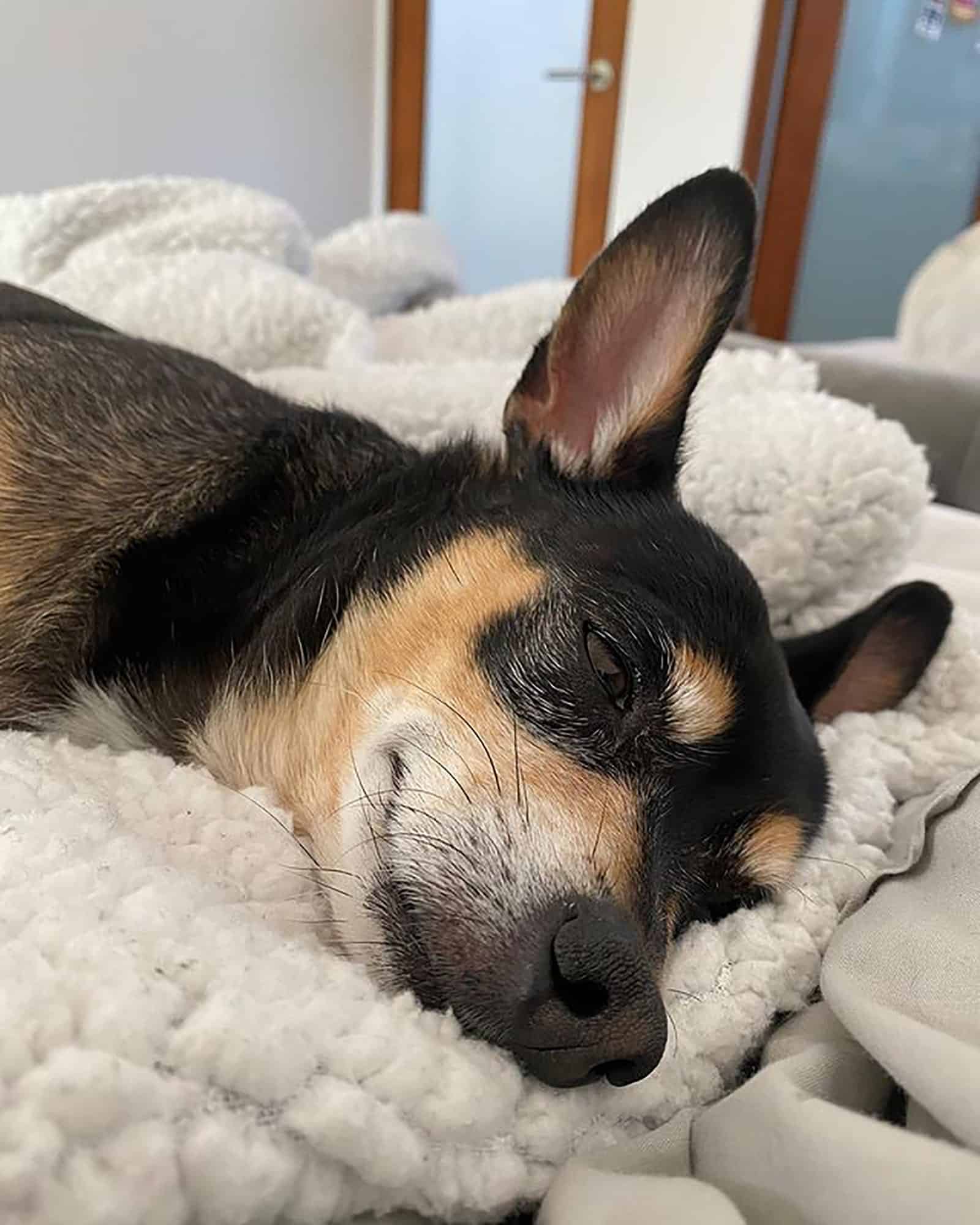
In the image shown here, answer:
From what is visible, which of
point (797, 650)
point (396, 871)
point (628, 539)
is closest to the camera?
point (396, 871)

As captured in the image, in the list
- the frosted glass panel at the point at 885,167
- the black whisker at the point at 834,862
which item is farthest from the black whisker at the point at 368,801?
the frosted glass panel at the point at 885,167

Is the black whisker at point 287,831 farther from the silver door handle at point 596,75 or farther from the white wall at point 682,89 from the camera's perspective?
the silver door handle at point 596,75

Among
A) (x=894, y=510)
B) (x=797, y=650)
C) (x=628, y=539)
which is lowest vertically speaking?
(x=797, y=650)

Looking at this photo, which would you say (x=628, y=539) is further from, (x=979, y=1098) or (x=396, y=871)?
(x=979, y=1098)

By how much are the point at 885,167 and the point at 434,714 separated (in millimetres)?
6228

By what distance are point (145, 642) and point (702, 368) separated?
71 centimetres

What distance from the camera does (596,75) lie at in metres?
5.95

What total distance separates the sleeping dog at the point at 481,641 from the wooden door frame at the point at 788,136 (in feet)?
15.5

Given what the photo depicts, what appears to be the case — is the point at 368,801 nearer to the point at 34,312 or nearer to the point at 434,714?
the point at 434,714

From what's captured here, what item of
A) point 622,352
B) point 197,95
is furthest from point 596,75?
point 622,352

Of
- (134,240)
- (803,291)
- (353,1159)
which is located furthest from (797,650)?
(803,291)

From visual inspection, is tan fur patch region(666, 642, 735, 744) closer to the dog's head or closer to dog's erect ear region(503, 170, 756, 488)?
the dog's head

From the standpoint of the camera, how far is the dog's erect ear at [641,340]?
1.30 meters

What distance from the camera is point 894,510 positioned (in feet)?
5.63
